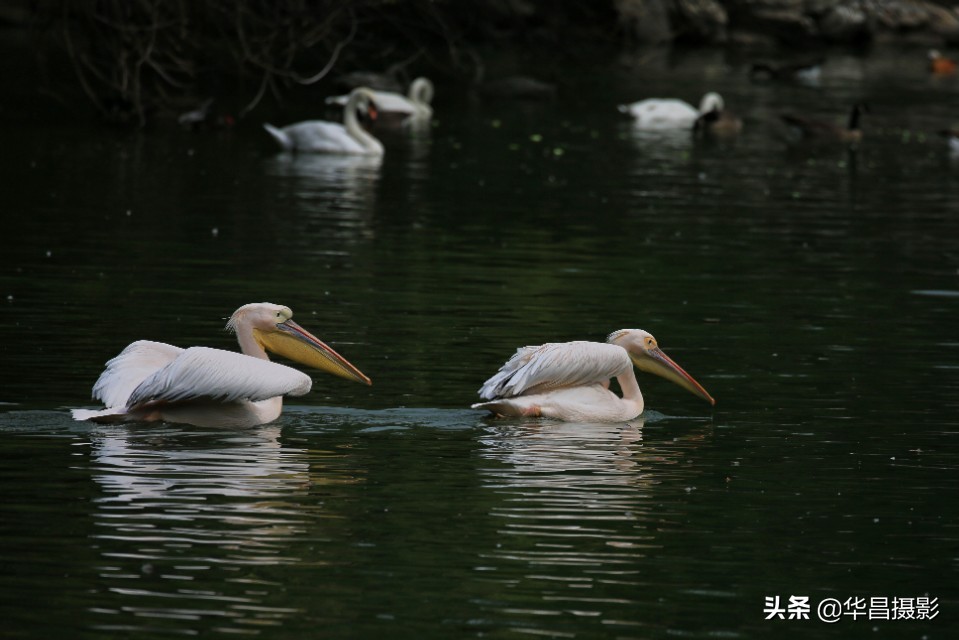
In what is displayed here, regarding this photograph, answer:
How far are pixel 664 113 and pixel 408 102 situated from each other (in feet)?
12.0

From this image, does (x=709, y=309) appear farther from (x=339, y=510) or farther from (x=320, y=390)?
(x=339, y=510)

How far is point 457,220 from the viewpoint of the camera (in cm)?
1706

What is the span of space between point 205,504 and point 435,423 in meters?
1.94

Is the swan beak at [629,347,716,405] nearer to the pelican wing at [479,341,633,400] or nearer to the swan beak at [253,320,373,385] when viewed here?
the pelican wing at [479,341,633,400]

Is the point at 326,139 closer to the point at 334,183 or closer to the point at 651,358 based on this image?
the point at 334,183

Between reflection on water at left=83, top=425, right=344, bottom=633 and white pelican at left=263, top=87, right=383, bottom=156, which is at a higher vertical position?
white pelican at left=263, top=87, right=383, bottom=156

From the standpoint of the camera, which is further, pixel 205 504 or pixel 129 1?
pixel 129 1

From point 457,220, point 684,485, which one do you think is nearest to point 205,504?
point 684,485

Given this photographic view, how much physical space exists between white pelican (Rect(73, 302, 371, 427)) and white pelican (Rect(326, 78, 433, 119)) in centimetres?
1786

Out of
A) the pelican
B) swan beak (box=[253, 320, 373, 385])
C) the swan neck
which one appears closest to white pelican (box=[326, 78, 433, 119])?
the swan neck

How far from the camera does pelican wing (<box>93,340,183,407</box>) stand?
28.2 feet

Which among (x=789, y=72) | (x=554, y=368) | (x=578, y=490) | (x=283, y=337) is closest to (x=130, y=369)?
(x=283, y=337)

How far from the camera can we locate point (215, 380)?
8.45m

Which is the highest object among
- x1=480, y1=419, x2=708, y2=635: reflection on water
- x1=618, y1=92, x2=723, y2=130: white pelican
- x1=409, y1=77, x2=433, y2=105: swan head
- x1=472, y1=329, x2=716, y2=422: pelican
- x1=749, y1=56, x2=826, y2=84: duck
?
x1=749, y1=56, x2=826, y2=84: duck
